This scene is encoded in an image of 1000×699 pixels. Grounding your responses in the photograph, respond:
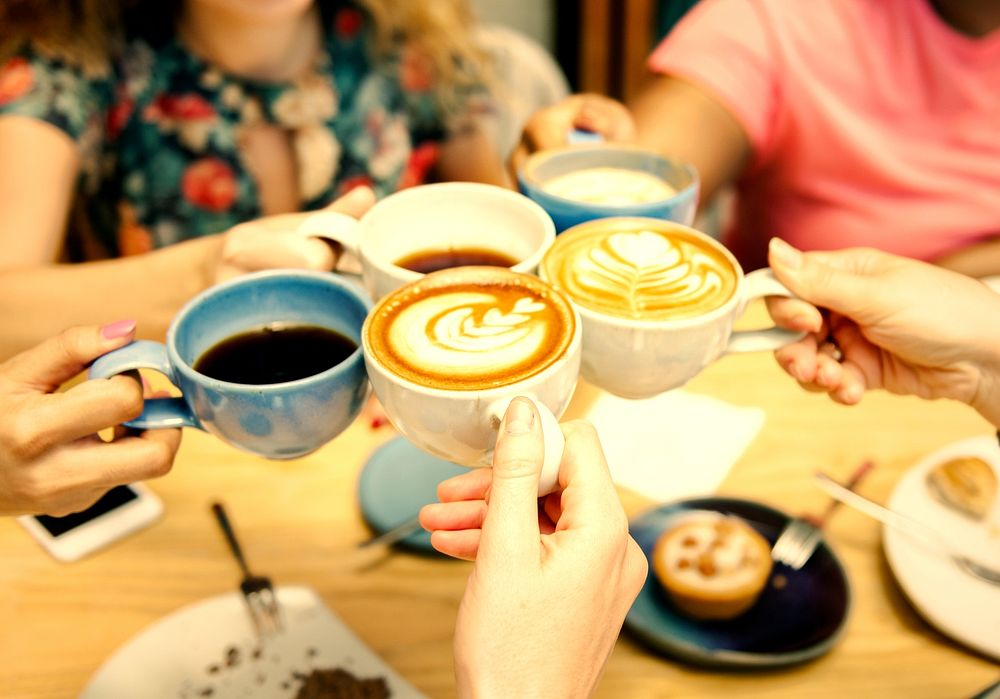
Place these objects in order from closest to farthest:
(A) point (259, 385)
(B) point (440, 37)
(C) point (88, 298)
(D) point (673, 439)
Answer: (A) point (259, 385)
(D) point (673, 439)
(C) point (88, 298)
(B) point (440, 37)

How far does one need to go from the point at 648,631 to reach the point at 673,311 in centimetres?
37

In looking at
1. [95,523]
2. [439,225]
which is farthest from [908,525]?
[95,523]

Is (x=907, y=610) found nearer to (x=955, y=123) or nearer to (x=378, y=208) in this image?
(x=378, y=208)

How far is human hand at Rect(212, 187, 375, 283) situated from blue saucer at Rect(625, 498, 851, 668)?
53 cm

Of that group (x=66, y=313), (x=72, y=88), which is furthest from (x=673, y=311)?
(x=72, y=88)


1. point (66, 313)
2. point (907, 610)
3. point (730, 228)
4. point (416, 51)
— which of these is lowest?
point (730, 228)

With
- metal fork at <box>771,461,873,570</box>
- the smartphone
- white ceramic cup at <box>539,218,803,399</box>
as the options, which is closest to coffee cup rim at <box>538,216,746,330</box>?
white ceramic cup at <box>539,218,803,399</box>

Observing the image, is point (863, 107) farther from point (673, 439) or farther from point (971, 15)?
point (673, 439)

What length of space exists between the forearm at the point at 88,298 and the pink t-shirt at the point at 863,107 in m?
1.18

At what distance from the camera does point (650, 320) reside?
79 cm

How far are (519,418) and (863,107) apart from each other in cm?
146

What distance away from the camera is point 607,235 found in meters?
0.95

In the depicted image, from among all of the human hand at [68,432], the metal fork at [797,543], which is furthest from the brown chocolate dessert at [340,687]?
the metal fork at [797,543]

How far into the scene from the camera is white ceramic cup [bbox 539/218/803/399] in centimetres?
78
